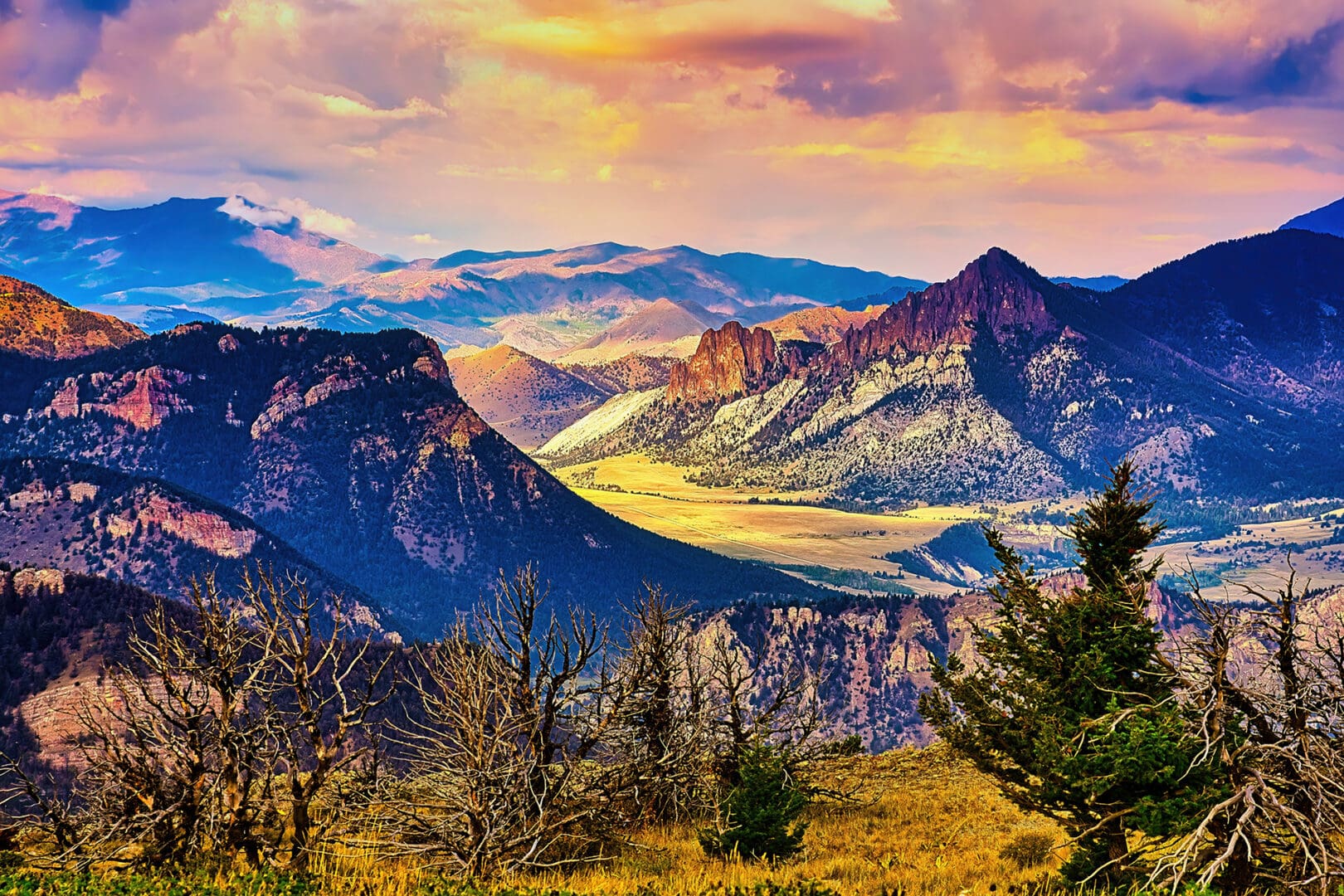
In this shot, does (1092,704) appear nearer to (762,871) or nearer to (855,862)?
(855,862)

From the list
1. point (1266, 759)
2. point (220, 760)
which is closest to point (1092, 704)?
point (1266, 759)

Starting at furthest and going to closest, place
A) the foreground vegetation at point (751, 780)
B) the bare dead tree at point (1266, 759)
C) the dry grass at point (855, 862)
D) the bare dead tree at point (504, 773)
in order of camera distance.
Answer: the bare dead tree at point (504, 773) → the dry grass at point (855, 862) → the foreground vegetation at point (751, 780) → the bare dead tree at point (1266, 759)

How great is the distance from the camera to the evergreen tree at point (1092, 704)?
1691cm

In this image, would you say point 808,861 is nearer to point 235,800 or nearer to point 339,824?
point 339,824

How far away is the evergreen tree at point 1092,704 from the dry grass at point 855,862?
79.6 inches

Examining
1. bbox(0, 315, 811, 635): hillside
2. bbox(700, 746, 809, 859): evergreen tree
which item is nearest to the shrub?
bbox(700, 746, 809, 859): evergreen tree

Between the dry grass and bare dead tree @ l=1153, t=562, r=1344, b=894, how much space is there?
4331 millimetres

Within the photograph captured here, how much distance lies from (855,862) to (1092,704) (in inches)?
234

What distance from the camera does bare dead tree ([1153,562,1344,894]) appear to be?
47.1ft

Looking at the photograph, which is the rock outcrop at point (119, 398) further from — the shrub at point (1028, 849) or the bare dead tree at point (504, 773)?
the shrub at point (1028, 849)

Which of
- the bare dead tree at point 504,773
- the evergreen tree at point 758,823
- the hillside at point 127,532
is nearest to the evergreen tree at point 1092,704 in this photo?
the evergreen tree at point 758,823

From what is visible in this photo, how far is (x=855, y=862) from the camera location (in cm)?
2172

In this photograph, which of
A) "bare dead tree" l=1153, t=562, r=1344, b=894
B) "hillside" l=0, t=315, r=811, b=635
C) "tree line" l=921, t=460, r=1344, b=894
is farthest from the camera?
"hillside" l=0, t=315, r=811, b=635

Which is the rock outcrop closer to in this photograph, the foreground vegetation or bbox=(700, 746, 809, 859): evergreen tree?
the foreground vegetation
